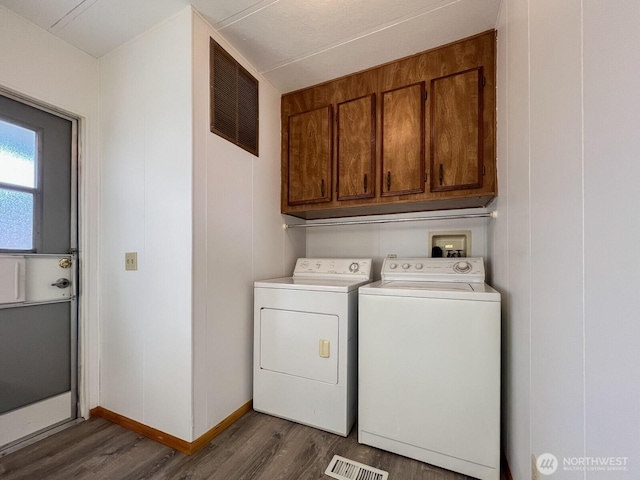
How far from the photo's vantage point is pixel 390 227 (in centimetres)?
225

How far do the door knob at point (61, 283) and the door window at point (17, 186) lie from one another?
9.5 inches

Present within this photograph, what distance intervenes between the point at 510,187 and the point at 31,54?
2.77 meters

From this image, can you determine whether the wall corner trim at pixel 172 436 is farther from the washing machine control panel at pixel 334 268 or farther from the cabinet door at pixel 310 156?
the cabinet door at pixel 310 156

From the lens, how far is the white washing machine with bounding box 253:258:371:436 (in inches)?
61.9

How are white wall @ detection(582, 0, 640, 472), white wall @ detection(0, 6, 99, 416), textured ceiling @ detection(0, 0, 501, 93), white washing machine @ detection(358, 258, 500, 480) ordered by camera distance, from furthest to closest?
white wall @ detection(0, 6, 99, 416) → textured ceiling @ detection(0, 0, 501, 93) → white washing machine @ detection(358, 258, 500, 480) → white wall @ detection(582, 0, 640, 472)

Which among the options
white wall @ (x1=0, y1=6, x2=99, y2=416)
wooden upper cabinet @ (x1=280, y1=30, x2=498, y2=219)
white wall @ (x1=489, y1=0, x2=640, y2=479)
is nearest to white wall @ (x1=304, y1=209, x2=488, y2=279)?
wooden upper cabinet @ (x1=280, y1=30, x2=498, y2=219)

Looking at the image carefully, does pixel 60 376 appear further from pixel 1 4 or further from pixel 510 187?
pixel 510 187

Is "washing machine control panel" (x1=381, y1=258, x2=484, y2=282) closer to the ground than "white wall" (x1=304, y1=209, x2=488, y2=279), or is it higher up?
closer to the ground

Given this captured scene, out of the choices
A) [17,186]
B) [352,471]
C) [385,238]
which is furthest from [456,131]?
[17,186]

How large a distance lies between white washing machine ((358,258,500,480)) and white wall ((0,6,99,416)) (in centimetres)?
182

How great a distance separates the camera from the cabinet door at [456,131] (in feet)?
5.24

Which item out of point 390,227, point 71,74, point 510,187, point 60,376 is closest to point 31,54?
point 71,74

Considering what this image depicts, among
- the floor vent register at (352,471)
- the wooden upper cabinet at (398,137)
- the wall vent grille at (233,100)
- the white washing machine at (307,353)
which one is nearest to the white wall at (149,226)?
the wall vent grille at (233,100)

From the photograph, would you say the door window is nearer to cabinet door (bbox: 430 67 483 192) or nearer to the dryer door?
the dryer door
